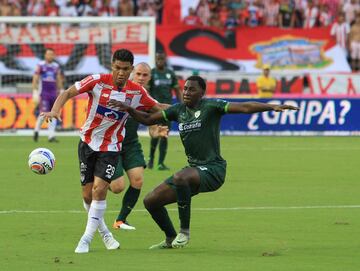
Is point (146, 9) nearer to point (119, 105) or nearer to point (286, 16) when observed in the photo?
point (286, 16)

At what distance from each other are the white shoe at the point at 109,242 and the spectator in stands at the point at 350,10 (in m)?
26.9

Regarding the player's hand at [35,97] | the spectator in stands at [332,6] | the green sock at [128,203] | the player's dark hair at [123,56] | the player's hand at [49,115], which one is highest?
the player's dark hair at [123,56]

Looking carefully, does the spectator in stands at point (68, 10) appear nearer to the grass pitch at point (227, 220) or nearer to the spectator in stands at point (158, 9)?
the spectator in stands at point (158, 9)

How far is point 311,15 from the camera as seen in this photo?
37.3 m

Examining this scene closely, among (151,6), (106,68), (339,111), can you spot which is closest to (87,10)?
(151,6)

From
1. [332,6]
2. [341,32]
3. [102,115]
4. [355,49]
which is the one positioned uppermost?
[102,115]

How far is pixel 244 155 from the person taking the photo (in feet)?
79.4

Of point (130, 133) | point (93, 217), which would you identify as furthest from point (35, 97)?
point (93, 217)

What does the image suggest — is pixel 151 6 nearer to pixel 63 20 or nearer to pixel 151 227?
pixel 63 20

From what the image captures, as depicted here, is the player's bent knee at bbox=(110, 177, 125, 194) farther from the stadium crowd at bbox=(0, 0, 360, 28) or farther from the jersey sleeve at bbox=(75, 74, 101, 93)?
the stadium crowd at bbox=(0, 0, 360, 28)

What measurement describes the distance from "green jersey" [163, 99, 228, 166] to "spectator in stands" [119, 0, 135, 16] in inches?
996

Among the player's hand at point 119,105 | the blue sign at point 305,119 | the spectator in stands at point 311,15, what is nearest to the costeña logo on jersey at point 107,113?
the player's hand at point 119,105

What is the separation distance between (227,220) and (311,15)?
24.4 meters

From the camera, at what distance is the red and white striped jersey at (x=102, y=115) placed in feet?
37.5
